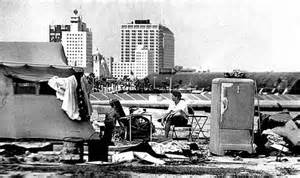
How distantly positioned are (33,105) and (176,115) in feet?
12.5

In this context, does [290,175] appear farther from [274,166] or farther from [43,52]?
[43,52]

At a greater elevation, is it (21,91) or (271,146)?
(21,91)

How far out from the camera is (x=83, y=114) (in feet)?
47.0

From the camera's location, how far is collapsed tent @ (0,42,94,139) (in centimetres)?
1420

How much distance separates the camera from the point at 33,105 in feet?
47.1

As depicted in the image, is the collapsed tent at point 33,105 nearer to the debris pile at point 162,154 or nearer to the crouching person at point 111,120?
the crouching person at point 111,120

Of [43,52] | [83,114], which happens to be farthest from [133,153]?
[43,52]

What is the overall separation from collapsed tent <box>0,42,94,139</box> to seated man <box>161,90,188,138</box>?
2.58m

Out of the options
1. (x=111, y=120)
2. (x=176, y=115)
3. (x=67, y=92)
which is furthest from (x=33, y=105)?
(x=176, y=115)

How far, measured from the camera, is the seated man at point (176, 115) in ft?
53.3

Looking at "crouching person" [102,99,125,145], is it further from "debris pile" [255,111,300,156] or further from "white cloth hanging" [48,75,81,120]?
"debris pile" [255,111,300,156]

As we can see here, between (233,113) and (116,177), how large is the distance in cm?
443


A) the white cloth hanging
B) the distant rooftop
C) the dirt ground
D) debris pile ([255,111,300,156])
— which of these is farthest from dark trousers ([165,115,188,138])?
the distant rooftop

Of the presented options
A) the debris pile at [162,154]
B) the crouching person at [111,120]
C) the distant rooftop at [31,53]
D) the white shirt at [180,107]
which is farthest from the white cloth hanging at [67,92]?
the white shirt at [180,107]
